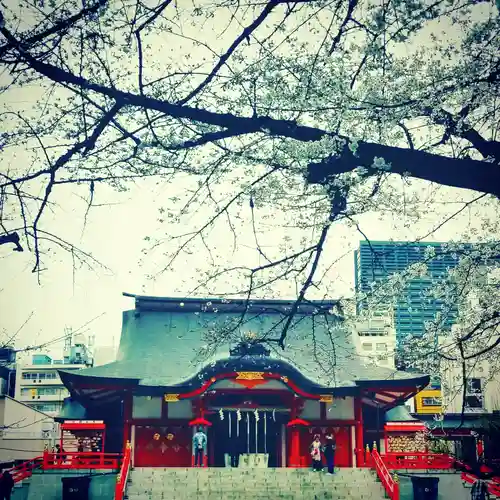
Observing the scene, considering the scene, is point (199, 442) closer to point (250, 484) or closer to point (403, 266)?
point (250, 484)

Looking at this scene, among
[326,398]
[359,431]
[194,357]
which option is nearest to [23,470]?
[194,357]

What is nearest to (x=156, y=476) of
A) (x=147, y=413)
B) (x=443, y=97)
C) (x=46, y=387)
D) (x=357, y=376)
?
(x=147, y=413)

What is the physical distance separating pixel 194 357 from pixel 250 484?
371cm

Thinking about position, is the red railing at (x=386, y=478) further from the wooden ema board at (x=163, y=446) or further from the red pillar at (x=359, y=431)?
the wooden ema board at (x=163, y=446)

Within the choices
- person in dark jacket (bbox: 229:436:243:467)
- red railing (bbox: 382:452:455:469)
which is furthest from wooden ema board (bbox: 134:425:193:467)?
red railing (bbox: 382:452:455:469)

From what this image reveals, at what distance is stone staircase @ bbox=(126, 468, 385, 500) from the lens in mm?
17203

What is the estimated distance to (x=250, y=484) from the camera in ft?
58.4

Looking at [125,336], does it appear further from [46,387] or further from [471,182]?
[46,387]

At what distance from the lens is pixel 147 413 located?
69.2 ft

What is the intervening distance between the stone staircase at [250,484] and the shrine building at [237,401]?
5.84 ft

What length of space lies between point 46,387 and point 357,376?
45.9 meters

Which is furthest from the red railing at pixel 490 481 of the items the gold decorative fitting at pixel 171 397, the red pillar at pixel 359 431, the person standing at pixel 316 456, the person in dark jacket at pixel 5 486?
the person in dark jacket at pixel 5 486

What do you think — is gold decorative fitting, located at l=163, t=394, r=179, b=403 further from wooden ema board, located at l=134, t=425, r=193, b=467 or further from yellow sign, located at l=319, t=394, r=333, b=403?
yellow sign, located at l=319, t=394, r=333, b=403

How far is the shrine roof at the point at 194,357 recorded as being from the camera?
20062 mm
